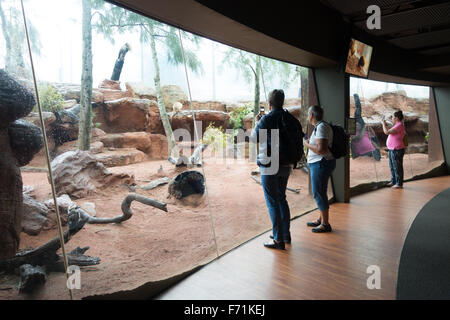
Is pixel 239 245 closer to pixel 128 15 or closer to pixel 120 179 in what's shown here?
pixel 120 179

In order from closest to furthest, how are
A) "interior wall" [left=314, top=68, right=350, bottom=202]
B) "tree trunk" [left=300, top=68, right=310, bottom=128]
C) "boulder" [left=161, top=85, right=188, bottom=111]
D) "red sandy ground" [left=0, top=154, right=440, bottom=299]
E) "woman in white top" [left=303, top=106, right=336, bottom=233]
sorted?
1. "red sandy ground" [left=0, top=154, right=440, bottom=299]
2. "boulder" [left=161, top=85, right=188, bottom=111]
3. "woman in white top" [left=303, top=106, right=336, bottom=233]
4. "interior wall" [left=314, top=68, right=350, bottom=202]
5. "tree trunk" [left=300, top=68, right=310, bottom=128]

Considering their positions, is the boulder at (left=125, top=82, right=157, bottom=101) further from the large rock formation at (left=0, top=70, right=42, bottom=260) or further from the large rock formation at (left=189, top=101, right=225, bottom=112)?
the large rock formation at (left=0, top=70, right=42, bottom=260)

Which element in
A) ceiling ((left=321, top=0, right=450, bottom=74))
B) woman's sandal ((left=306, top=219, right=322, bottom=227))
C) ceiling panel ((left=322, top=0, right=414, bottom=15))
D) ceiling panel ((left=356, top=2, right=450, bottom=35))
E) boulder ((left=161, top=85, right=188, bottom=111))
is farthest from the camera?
ceiling panel ((left=356, top=2, right=450, bottom=35))

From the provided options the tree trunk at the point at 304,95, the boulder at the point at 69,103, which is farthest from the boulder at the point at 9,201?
the tree trunk at the point at 304,95

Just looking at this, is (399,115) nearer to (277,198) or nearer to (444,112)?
(444,112)

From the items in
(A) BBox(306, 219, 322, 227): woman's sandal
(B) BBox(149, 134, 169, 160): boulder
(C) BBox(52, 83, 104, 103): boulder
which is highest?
(C) BBox(52, 83, 104, 103): boulder

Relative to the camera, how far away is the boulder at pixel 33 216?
4.73 ft

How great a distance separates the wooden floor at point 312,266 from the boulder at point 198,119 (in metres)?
1.32

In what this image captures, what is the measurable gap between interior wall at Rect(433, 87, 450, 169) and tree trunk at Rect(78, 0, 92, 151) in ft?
30.1

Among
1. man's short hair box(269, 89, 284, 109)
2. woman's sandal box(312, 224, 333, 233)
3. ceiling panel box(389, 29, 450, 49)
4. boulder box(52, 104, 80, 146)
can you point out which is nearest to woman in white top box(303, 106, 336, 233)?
woman's sandal box(312, 224, 333, 233)

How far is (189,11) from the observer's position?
2.30 metres

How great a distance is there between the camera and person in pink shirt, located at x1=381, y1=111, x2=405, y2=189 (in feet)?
18.4

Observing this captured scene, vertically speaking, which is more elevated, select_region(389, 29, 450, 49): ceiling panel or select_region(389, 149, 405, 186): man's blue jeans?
select_region(389, 29, 450, 49): ceiling panel
